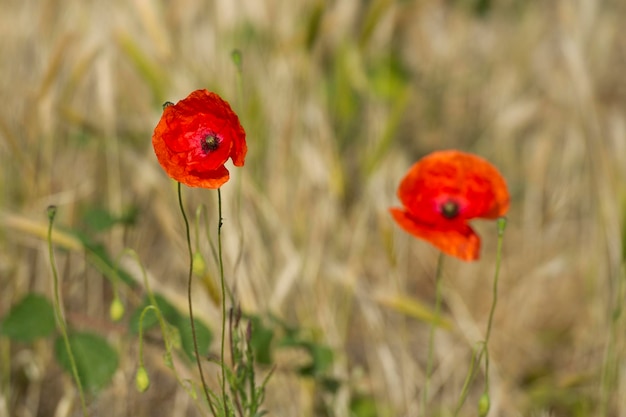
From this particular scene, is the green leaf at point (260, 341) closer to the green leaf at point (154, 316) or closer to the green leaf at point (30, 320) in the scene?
the green leaf at point (154, 316)

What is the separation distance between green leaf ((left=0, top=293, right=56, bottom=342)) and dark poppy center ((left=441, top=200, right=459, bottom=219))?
0.52 m

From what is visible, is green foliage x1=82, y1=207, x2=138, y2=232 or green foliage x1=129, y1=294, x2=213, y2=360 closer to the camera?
green foliage x1=129, y1=294, x2=213, y2=360

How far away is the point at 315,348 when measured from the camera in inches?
50.1

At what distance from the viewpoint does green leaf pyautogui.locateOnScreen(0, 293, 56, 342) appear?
45.9 inches

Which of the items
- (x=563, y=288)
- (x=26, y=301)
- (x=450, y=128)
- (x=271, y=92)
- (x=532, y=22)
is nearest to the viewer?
(x=26, y=301)

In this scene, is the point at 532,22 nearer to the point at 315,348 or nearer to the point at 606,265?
the point at 606,265

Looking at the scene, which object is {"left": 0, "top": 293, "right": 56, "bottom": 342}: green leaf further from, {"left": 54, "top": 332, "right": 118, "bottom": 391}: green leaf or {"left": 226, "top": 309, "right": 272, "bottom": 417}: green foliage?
{"left": 226, "top": 309, "right": 272, "bottom": 417}: green foliage

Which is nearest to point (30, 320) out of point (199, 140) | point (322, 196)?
point (199, 140)

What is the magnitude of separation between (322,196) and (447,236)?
0.75 m

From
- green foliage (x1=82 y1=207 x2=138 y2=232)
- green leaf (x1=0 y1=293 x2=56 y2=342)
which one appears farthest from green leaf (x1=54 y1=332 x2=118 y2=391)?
green foliage (x1=82 y1=207 x2=138 y2=232)

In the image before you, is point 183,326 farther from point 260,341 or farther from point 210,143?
point 210,143

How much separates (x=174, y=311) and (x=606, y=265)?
0.97 m

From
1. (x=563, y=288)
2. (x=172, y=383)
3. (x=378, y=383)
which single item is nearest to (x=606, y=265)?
(x=563, y=288)

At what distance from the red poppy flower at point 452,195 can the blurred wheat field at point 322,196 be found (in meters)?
0.25
